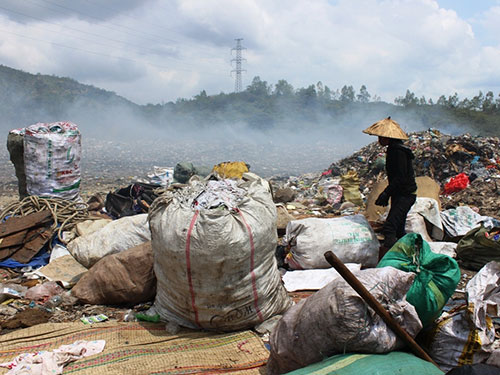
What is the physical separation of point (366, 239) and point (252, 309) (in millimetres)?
1545

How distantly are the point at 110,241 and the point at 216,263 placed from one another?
1.66 m

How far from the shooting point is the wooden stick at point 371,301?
1.75 m

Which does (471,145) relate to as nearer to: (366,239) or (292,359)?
(366,239)

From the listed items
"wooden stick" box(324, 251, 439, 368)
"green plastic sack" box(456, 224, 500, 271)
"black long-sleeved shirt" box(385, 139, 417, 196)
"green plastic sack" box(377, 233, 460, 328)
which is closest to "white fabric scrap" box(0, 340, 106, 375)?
"wooden stick" box(324, 251, 439, 368)

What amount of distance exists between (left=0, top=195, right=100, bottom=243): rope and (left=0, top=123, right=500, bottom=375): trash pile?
0.02 m

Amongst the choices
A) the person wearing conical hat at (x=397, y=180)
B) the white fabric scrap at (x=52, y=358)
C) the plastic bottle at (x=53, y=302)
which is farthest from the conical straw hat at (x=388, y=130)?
the plastic bottle at (x=53, y=302)

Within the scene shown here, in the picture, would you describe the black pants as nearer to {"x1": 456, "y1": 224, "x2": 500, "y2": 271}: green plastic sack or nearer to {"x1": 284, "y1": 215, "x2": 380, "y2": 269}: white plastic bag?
{"x1": 284, "y1": 215, "x2": 380, "y2": 269}: white plastic bag

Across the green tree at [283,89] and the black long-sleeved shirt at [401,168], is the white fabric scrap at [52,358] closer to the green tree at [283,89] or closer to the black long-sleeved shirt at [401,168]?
the black long-sleeved shirt at [401,168]

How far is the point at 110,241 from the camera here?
3857 millimetres

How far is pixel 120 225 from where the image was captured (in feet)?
13.1

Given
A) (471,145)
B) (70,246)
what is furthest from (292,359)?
(471,145)

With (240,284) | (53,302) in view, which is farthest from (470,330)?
(53,302)

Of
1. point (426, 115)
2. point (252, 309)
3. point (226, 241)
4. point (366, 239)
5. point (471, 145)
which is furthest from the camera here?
point (426, 115)

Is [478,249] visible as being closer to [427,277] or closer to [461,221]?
[461,221]
